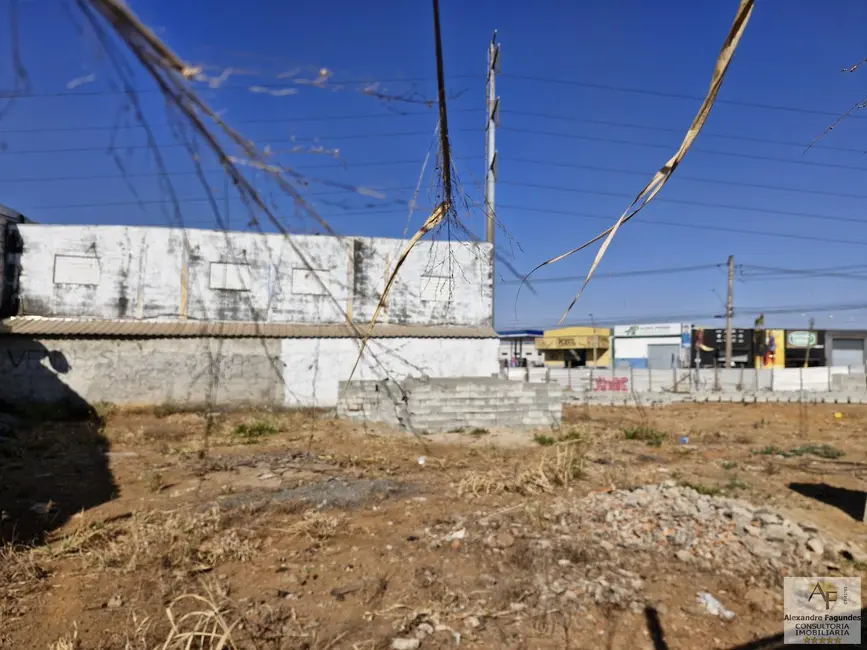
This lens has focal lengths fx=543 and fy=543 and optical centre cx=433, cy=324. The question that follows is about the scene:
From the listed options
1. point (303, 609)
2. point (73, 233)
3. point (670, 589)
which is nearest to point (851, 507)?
point (670, 589)

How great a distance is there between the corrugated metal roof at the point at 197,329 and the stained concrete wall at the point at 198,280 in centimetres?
35

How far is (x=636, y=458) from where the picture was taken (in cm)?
1020

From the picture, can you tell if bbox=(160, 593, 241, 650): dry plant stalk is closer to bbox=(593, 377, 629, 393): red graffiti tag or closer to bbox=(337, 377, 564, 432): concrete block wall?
bbox=(337, 377, 564, 432): concrete block wall

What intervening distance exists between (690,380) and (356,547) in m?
24.7

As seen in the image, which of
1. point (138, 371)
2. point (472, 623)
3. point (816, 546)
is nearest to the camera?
point (472, 623)

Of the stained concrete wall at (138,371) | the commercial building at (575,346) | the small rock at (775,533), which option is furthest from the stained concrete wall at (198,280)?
the commercial building at (575,346)

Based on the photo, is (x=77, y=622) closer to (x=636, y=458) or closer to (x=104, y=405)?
(x=636, y=458)

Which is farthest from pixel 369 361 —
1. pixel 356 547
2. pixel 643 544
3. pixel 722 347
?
pixel 722 347

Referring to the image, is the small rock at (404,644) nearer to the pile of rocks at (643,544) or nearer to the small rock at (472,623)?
the small rock at (472,623)

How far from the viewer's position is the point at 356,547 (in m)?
5.07

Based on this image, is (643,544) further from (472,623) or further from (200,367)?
(200,367)

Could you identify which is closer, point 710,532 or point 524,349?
point 710,532

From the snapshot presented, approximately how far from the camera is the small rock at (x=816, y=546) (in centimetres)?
491

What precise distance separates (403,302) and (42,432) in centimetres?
1096
